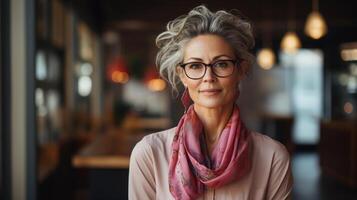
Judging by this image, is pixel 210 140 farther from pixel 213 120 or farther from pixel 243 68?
pixel 243 68

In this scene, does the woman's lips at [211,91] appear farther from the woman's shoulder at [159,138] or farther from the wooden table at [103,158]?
the wooden table at [103,158]

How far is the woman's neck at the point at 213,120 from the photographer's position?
134cm

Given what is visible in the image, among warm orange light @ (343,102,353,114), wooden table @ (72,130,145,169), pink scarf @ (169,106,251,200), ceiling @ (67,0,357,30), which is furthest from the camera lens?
warm orange light @ (343,102,353,114)

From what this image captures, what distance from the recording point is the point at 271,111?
1173cm

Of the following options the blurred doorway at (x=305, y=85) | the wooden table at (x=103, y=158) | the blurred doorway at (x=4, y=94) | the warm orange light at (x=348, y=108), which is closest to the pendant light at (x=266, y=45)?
the blurred doorway at (x=305, y=85)

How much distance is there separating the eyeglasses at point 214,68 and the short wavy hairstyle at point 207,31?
4cm

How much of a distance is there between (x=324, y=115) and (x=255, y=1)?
509 cm

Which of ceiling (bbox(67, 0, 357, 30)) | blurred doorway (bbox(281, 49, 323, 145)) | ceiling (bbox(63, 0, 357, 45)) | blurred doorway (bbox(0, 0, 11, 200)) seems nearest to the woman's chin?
blurred doorway (bbox(0, 0, 11, 200))

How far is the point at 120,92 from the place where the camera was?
14633mm

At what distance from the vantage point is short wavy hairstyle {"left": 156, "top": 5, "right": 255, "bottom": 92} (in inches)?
51.3

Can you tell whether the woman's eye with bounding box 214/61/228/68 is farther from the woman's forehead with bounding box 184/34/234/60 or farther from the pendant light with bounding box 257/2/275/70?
the pendant light with bounding box 257/2/275/70

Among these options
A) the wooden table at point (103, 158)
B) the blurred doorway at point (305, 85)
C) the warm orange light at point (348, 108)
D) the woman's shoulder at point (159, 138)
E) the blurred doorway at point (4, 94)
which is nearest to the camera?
the woman's shoulder at point (159, 138)

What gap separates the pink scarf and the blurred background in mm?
334

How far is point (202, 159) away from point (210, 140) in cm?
8
